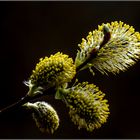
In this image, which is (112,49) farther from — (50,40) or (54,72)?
(50,40)

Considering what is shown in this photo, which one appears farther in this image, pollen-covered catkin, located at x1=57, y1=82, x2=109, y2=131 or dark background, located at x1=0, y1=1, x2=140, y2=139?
dark background, located at x1=0, y1=1, x2=140, y2=139

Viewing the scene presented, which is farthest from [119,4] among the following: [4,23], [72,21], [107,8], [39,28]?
[4,23]

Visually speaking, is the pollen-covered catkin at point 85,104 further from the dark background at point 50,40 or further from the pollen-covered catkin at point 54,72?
the dark background at point 50,40

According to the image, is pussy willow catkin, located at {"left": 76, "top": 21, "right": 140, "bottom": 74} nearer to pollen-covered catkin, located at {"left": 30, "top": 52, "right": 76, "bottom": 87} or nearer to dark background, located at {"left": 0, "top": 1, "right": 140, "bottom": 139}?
pollen-covered catkin, located at {"left": 30, "top": 52, "right": 76, "bottom": 87}

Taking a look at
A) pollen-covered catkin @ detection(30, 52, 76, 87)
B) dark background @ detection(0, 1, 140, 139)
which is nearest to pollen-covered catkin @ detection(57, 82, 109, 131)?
pollen-covered catkin @ detection(30, 52, 76, 87)

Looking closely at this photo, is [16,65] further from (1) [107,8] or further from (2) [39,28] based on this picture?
(1) [107,8]

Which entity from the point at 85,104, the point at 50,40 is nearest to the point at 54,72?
the point at 85,104

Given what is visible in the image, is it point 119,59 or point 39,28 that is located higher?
point 39,28

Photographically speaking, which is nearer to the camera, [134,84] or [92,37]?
[92,37]
